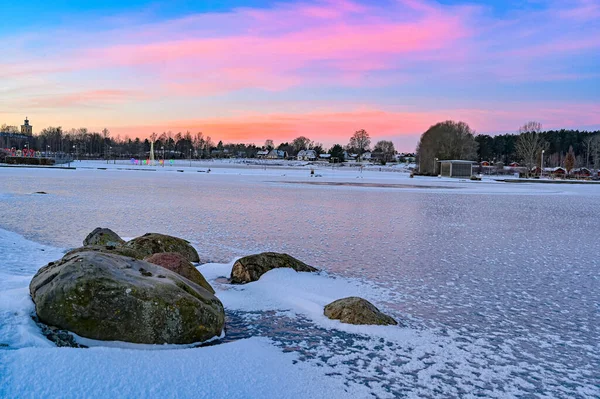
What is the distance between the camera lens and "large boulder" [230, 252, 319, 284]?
32.8ft

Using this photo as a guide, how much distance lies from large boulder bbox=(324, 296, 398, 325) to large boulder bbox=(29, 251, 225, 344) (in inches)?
82.2

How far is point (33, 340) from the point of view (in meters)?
5.31

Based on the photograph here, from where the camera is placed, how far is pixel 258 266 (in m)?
10.2

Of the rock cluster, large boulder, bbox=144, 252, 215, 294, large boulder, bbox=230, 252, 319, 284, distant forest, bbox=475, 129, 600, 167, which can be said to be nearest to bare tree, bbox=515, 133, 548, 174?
distant forest, bbox=475, 129, 600, 167

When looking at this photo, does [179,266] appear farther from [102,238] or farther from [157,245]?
[102,238]

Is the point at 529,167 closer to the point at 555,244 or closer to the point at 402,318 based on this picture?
the point at 555,244

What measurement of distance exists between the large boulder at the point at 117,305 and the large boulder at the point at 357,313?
209 centimetres

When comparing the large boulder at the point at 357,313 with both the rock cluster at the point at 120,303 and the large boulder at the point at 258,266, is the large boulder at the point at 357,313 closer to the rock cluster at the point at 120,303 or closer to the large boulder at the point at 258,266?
the rock cluster at the point at 120,303

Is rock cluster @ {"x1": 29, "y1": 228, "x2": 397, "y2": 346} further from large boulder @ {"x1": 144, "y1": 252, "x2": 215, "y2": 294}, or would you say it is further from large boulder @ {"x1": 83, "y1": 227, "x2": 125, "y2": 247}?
large boulder @ {"x1": 83, "y1": 227, "x2": 125, "y2": 247}

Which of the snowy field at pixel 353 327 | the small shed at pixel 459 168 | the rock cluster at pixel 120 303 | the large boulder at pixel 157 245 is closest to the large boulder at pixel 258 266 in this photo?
the snowy field at pixel 353 327

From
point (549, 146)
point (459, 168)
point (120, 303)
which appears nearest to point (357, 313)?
point (120, 303)

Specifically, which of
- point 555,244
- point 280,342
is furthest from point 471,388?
point 555,244

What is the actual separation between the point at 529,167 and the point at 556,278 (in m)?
94.7

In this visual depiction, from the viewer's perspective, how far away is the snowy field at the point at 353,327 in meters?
5.07
